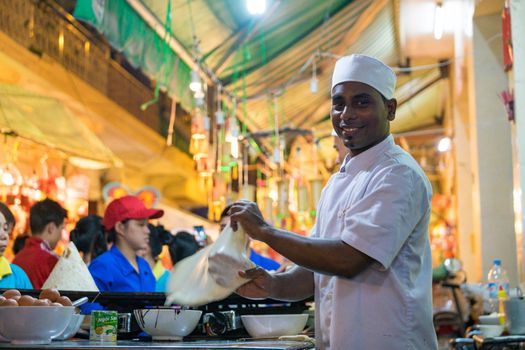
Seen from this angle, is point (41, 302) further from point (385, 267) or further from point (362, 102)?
point (362, 102)

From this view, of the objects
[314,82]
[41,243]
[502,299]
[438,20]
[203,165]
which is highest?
[438,20]

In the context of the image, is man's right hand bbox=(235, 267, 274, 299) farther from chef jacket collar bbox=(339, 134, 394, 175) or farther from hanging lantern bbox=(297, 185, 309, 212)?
hanging lantern bbox=(297, 185, 309, 212)

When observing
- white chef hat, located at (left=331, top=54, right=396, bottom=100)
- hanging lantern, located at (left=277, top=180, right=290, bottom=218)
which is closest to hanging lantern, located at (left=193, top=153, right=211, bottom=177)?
hanging lantern, located at (left=277, top=180, right=290, bottom=218)

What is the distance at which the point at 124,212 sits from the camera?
5820 millimetres

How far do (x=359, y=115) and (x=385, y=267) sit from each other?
0.55 metres

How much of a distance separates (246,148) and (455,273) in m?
5.87

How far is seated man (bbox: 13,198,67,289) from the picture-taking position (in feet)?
19.6

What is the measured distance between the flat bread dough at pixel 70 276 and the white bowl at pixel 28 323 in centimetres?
116

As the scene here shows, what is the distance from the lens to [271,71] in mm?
11312

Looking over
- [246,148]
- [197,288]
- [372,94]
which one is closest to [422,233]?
[372,94]

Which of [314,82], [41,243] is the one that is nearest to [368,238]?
[41,243]

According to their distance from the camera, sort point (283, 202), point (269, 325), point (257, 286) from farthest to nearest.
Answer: point (283, 202) < point (269, 325) < point (257, 286)

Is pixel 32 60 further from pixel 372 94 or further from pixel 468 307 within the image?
pixel 372 94

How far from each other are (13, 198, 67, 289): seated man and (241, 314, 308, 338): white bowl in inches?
112
